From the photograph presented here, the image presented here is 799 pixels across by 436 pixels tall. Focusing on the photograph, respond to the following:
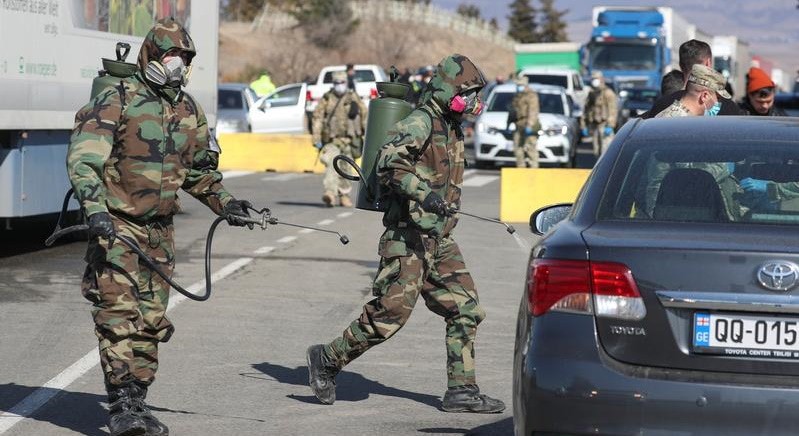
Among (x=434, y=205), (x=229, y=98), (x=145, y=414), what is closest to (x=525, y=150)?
(x=229, y=98)

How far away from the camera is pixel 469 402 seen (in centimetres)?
769

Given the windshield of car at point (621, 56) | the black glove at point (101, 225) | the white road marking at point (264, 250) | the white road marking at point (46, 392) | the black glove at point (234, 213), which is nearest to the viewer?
the black glove at point (101, 225)

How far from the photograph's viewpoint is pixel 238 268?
1378cm

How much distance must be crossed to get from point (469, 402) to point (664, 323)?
2812 mm

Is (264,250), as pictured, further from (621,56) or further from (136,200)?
(621,56)

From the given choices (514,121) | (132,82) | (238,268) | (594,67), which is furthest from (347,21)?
(132,82)

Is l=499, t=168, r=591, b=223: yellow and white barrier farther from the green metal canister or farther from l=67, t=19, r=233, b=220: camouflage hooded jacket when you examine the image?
l=67, t=19, r=233, b=220: camouflage hooded jacket

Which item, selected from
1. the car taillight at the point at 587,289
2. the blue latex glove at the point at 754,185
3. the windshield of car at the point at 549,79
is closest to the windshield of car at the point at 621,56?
the windshield of car at the point at 549,79

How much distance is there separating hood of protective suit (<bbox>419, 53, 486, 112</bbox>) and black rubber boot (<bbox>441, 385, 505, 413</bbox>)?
135cm

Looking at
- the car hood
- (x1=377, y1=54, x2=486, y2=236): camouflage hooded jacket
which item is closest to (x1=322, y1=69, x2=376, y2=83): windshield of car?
the car hood

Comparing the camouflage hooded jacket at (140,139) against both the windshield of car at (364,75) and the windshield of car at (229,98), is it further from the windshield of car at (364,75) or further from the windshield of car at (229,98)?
the windshield of car at (364,75)

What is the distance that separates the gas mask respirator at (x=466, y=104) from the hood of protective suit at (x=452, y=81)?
2 centimetres

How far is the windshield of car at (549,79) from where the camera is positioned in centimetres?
3800

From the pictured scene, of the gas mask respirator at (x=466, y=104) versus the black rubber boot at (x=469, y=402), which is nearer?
the gas mask respirator at (x=466, y=104)
